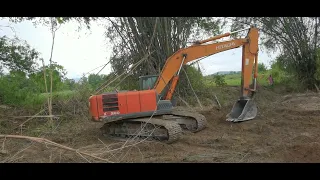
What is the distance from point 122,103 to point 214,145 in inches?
85.2

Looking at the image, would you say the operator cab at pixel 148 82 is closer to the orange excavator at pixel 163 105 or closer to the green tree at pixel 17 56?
the orange excavator at pixel 163 105

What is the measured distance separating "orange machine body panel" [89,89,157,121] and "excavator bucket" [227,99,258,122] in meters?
2.43

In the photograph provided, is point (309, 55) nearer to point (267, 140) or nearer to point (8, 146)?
point (267, 140)

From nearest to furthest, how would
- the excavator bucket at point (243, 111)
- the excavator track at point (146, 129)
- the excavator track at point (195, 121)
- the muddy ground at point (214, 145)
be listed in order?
the muddy ground at point (214, 145) < the excavator track at point (146, 129) < the excavator track at point (195, 121) < the excavator bucket at point (243, 111)

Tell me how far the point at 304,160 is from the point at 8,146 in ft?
19.5

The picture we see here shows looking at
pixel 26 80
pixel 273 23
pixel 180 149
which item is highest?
pixel 273 23

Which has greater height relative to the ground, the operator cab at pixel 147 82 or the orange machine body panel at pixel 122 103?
the operator cab at pixel 147 82

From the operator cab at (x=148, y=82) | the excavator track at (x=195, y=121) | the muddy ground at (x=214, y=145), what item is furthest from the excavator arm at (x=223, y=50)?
the muddy ground at (x=214, y=145)

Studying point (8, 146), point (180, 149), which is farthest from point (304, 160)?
point (8, 146)

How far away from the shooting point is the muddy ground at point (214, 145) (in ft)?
19.6

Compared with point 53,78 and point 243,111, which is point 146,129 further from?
point 53,78

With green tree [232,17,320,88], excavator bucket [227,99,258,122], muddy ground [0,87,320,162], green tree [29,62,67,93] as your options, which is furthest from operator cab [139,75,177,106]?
green tree [232,17,320,88]

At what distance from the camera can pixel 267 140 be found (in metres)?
7.11

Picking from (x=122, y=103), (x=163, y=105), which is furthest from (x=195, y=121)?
(x=122, y=103)
